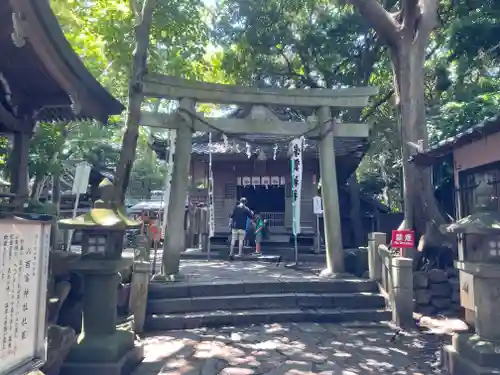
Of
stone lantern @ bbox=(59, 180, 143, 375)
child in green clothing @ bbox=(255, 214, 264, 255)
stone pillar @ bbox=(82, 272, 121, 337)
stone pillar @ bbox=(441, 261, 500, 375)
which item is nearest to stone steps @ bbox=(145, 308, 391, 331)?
stone lantern @ bbox=(59, 180, 143, 375)

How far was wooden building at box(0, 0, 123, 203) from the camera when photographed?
154 inches

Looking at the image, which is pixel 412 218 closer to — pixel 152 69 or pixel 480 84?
pixel 480 84

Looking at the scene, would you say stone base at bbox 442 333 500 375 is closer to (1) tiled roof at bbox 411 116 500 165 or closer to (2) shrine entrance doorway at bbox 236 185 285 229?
(1) tiled roof at bbox 411 116 500 165

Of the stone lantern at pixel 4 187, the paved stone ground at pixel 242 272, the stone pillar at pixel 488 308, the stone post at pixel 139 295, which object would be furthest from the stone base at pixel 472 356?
the stone lantern at pixel 4 187

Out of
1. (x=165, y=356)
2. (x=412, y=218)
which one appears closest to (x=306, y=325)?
(x=165, y=356)

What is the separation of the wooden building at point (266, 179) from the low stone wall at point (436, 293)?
780cm

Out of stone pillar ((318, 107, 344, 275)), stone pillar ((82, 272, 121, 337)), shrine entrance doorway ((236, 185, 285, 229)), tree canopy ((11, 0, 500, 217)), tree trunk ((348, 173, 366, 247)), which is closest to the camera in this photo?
stone pillar ((82, 272, 121, 337))

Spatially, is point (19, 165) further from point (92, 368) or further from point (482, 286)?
point (482, 286)

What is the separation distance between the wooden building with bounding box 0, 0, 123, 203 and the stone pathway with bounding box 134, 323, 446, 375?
3227 millimetres

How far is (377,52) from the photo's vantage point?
17.5 metres

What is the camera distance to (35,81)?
5016 millimetres

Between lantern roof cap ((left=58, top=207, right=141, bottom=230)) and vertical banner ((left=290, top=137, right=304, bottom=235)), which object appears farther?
vertical banner ((left=290, top=137, right=304, bottom=235))

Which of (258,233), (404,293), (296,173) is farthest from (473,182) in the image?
(258,233)

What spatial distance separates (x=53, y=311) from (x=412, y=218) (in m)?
7.83
